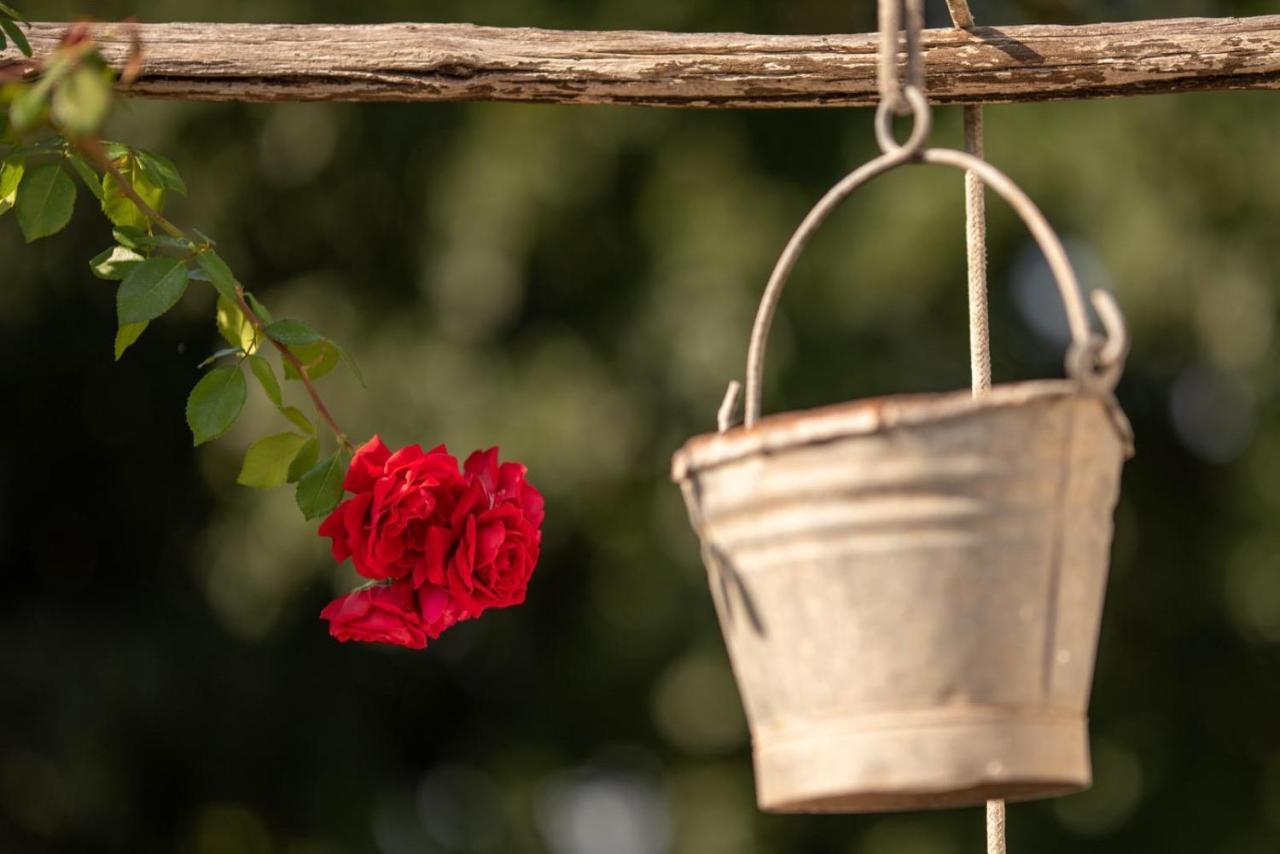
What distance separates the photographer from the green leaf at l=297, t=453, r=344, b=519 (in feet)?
4.59

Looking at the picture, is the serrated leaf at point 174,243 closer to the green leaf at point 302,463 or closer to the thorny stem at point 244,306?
the thorny stem at point 244,306

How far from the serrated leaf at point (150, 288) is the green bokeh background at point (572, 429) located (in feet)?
9.71

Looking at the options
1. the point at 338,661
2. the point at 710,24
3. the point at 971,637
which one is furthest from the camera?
the point at 338,661

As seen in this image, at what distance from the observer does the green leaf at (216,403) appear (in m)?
1.36

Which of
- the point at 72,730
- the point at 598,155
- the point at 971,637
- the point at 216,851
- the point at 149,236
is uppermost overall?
the point at 598,155

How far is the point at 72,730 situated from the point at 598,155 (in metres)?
1.83

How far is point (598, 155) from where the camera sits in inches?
184

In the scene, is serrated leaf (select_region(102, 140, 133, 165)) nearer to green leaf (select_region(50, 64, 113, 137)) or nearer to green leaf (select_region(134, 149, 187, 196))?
green leaf (select_region(134, 149, 187, 196))

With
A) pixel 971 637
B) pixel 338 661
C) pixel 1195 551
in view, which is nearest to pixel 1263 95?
pixel 1195 551

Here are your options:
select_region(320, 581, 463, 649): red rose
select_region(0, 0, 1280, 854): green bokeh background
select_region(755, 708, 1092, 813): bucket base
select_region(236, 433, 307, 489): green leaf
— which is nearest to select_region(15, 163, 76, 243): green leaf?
select_region(236, 433, 307, 489): green leaf

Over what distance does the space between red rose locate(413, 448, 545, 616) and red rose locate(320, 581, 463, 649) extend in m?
0.01

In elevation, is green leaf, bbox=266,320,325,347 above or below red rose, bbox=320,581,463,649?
above

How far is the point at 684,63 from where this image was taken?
146cm

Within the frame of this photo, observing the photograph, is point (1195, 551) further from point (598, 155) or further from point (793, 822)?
point (598, 155)
